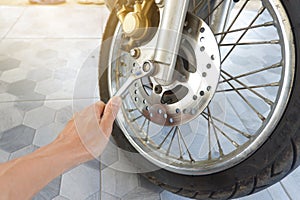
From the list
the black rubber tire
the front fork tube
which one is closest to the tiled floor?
the black rubber tire

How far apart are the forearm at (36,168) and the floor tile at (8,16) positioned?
1755 millimetres

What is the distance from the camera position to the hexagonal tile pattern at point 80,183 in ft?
3.21

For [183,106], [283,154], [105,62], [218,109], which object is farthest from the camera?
[105,62]

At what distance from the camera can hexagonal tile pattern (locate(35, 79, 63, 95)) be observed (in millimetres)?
1479

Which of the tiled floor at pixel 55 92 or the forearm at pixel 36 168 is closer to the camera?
the forearm at pixel 36 168

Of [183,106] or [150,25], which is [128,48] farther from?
[183,106]

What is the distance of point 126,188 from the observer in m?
1.00

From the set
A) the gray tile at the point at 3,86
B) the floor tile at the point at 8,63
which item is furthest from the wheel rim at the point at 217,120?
the floor tile at the point at 8,63

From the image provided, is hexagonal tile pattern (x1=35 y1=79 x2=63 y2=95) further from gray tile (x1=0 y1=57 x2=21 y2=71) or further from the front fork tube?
the front fork tube

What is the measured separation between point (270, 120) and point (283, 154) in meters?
0.08

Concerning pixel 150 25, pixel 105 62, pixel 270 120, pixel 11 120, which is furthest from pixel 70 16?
pixel 270 120

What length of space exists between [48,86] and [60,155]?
1.01 metres

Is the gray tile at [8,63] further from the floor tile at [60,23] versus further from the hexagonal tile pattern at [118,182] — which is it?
the hexagonal tile pattern at [118,182]

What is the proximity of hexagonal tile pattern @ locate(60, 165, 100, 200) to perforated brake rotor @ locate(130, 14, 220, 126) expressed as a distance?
1.05 ft
